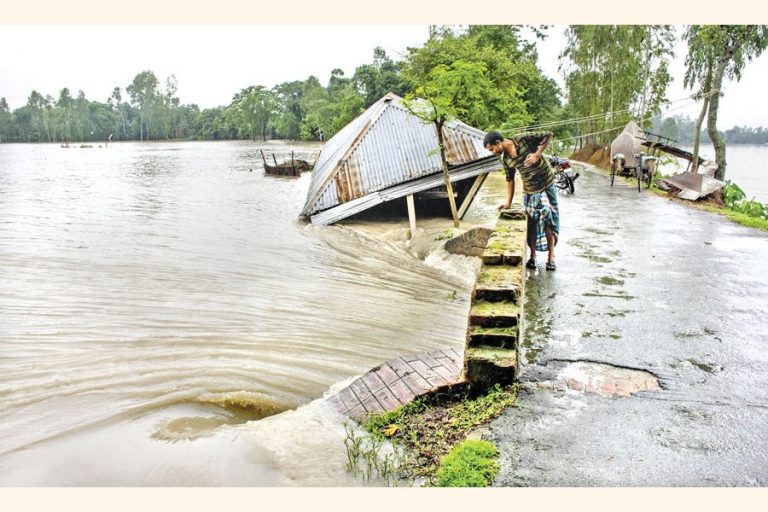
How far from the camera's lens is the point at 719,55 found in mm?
20406

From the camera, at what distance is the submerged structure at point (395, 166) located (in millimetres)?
13539

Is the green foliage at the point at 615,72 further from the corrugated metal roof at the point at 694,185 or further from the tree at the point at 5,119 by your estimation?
the tree at the point at 5,119

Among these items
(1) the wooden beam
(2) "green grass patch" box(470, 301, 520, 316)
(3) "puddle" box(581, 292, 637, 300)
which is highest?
(1) the wooden beam

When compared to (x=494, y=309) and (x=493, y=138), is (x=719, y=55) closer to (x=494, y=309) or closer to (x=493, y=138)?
(x=493, y=138)

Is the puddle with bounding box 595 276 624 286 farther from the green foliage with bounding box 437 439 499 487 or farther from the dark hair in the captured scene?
the green foliage with bounding box 437 439 499 487

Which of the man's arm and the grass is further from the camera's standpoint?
the man's arm

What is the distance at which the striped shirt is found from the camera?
6.52m

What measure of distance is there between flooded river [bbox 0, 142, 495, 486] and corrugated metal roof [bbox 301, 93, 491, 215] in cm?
106

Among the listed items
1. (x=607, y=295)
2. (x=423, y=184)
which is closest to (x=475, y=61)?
(x=423, y=184)

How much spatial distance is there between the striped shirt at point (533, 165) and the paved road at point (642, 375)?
1.27 metres

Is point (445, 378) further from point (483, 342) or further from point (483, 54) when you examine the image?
Result: point (483, 54)

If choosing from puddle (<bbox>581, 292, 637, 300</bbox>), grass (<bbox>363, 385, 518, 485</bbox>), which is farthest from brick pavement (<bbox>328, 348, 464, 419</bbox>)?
puddle (<bbox>581, 292, 637, 300</bbox>)

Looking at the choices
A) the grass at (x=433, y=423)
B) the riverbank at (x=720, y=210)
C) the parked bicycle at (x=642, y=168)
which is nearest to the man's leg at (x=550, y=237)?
the grass at (x=433, y=423)

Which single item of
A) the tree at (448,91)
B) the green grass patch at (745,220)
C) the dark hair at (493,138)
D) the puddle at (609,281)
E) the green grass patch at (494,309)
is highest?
the tree at (448,91)
